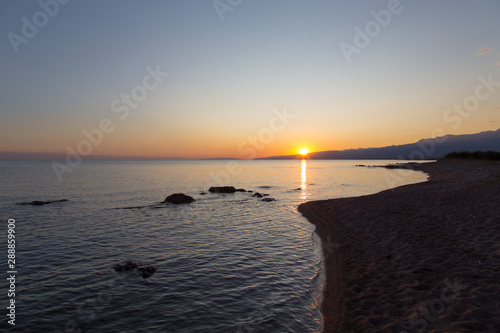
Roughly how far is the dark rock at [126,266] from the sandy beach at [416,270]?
31.8 feet

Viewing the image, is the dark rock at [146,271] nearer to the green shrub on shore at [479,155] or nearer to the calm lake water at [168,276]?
the calm lake water at [168,276]

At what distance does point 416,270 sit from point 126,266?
13.8m

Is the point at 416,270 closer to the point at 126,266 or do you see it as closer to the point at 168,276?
the point at 168,276

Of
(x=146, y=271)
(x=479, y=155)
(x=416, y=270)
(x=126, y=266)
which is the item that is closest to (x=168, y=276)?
(x=146, y=271)

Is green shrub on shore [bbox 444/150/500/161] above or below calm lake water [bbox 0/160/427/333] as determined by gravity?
above

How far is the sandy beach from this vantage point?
8258 millimetres

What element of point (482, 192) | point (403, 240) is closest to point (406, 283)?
point (403, 240)

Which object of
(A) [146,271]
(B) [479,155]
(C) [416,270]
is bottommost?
(A) [146,271]

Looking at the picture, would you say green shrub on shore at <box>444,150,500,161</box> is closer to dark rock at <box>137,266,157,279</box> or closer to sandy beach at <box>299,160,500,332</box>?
sandy beach at <box>299,160,500,332</box>

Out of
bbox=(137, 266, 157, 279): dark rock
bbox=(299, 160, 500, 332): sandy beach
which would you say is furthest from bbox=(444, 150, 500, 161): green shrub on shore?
bbox=(137, 266, 157, 279): dark rock

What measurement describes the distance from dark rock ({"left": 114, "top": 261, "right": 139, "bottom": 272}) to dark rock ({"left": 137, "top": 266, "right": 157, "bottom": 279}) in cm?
51

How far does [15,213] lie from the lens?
2795 centimetres

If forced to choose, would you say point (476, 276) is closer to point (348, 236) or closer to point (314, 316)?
point (314, 316)

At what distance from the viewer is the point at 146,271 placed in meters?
13.2
